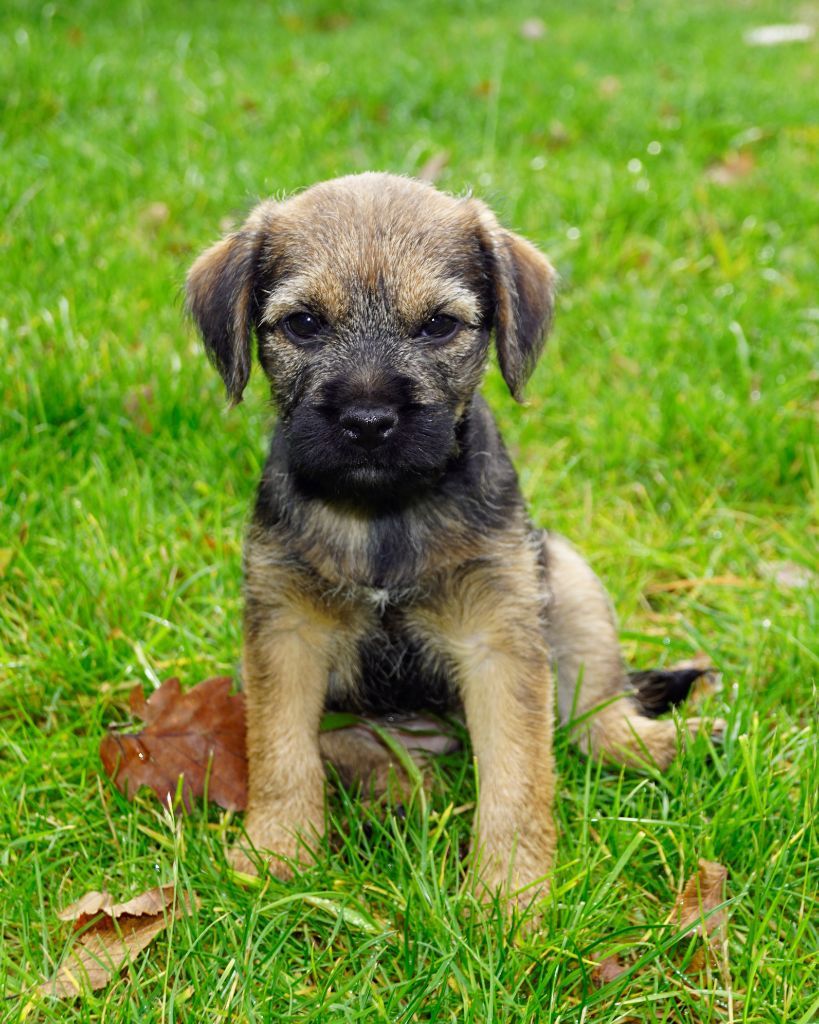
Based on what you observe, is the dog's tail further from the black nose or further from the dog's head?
the black nose

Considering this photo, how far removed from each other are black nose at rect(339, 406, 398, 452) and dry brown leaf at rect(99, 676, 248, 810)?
0.88 meters

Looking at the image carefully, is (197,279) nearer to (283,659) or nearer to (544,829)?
(283,659)

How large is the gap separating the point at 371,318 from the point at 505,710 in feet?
3.10

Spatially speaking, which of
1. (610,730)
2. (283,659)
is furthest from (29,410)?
(610,730)

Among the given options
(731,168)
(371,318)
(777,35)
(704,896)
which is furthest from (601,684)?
(777,35)

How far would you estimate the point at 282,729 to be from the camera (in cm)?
282

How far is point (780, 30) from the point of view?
9.29 meters

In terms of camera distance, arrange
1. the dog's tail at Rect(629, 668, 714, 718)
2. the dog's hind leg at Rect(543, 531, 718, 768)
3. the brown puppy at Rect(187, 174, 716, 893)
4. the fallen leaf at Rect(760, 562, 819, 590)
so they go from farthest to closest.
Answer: the fallen leaf at Rect(760, 562, 819, 590), the dog's tail at Rect(629, 668, 714, 718), the dog's hind leg at Rect(543, 531, 718, 768), the brown puppy at Rect(187, 174, 716, 893)

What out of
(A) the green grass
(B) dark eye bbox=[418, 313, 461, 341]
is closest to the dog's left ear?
(B) dark eye bbox=[418, 313, 461, 341]

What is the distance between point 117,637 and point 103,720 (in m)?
0.24

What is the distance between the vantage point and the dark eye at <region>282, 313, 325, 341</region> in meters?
2.72

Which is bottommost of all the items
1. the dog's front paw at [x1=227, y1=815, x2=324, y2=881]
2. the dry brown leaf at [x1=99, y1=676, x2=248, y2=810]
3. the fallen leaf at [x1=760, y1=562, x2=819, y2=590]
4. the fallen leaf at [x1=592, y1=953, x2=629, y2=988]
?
the dog's front paw at [x1=227, y1=815, x2=324, y2=881]

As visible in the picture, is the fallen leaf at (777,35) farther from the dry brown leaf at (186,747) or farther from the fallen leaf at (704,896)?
the fallen leaf at (704,896)

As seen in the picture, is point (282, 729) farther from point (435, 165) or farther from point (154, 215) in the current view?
point (435, 165)
